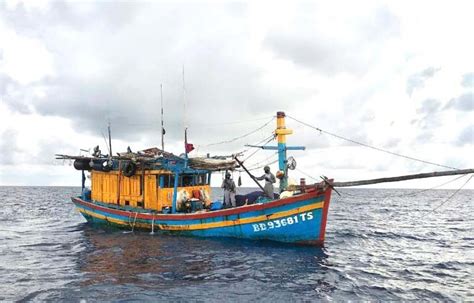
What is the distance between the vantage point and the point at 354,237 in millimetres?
23672

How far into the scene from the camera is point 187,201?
71.4 feet

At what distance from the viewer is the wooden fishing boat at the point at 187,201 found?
1733 cm

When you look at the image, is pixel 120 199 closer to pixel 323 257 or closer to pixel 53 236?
pixel 53 236

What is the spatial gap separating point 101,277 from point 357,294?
336 inches

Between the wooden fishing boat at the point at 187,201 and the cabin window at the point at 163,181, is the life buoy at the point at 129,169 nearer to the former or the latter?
the wooden fishing boat at the point at 187,201

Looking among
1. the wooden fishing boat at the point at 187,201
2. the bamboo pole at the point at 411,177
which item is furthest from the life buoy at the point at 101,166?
the bamboo pole at the point at 411,177

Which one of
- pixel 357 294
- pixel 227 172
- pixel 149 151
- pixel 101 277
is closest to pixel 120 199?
pixel 149 151

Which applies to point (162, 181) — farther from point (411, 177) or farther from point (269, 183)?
point (411, 177)

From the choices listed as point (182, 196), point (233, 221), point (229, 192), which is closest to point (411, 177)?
point (233, 221)

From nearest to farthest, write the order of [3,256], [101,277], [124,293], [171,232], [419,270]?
1. [124,293]
2. [101,277]
3. [419,270]
4. [3,256]
5. [171,232]

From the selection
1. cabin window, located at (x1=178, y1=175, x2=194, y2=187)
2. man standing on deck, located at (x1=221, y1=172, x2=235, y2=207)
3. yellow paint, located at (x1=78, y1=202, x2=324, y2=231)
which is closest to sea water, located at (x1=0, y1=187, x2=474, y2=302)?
yellow paint, located at (x1=78, y1=202, x2=324, y2=231)

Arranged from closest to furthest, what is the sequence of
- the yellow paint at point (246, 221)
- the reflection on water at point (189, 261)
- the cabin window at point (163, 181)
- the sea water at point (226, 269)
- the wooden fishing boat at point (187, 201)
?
the sea water at point (226, 269), the reflection on water at point (189, 261), the yellow paint at point (246, 221), the wooden fishing boat at point (187, 201), the cabin window at point (163, 181)

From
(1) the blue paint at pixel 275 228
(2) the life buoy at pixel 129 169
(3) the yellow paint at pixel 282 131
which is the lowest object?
(1) the blue paint at pixel 275 228

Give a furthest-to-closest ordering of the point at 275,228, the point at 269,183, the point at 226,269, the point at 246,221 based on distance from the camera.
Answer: the point at 269,183
the point at 246,221
the point at 275,228
the point at 226,269
